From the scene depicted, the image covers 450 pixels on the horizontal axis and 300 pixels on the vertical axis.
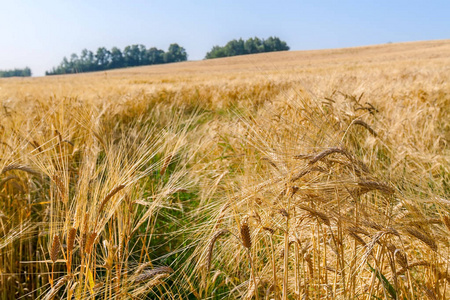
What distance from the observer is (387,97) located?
4141mm

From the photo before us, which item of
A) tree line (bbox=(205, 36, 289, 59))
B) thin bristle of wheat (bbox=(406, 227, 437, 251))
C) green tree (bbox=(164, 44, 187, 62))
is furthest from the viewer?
green tree (bbox=(164, 44, 187, 62))

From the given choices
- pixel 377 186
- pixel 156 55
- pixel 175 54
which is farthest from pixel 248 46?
pixel 377 186

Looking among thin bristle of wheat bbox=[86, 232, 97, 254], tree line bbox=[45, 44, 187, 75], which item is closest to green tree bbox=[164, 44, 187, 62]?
tree line bbox=[45, 44, 187, 75]

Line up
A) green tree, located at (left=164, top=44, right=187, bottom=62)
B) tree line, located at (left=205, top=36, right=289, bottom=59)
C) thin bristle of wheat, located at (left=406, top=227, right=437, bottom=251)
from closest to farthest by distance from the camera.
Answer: thin bristle of wheat, located at (left=406, top=227, right=437, bottom=251), tree line, located at (left=205, top=36, right=289, bottom=59), green tree, located at (left=164, top=44, right=187, bottom=62)

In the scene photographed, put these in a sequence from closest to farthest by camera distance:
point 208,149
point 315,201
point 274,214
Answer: point 315,201 → point 274,214 → point 208,149

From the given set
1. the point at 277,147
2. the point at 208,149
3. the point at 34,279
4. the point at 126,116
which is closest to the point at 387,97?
the point at 208,149

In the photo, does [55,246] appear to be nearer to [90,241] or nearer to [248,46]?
[90,241]

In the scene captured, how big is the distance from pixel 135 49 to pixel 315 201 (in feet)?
253

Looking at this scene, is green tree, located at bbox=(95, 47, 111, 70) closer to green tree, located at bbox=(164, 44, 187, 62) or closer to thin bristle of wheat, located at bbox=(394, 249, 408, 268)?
green tree, located at bbox=(164, 44, 187, 62)

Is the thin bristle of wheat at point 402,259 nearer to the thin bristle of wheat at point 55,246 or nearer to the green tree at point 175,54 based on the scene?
the thin bristle of wheat at point 55,246

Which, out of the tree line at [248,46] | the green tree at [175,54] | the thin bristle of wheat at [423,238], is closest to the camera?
the thin bristle of wheat at [423,238]

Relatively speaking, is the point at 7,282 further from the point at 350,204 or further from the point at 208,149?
the point at 208,149

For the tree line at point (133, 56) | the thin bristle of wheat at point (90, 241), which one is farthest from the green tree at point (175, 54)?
the thin bristle of wheat at point (90, 241)

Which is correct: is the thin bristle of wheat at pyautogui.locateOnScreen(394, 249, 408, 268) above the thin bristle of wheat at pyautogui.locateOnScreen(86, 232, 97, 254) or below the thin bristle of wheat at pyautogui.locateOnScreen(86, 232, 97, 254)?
below
